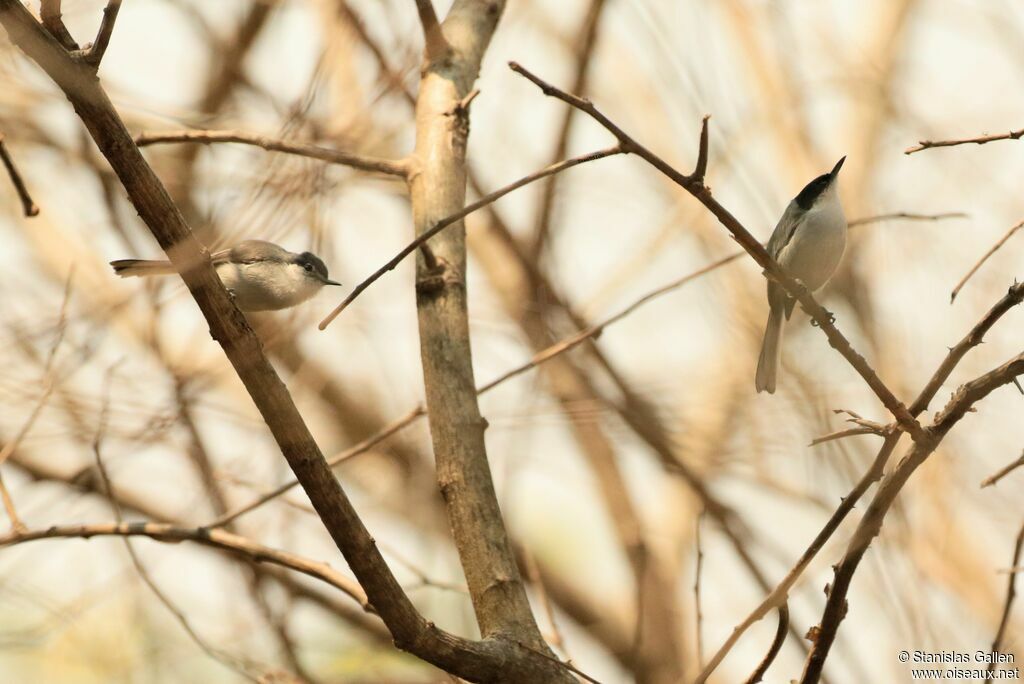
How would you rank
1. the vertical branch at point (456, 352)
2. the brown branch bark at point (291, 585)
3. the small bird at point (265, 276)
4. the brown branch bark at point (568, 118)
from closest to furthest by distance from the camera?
the vertical branch at point (456, 352), the small bird at point (265, 276), the brown branch bark at point (291, 585), the brown branch bark at point (568, 118)

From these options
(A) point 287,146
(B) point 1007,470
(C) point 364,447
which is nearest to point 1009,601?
(B) point 1007,470

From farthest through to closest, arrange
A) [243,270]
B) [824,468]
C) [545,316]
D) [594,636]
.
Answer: [594,636]
[545,316]
[243,270]
[824,468]

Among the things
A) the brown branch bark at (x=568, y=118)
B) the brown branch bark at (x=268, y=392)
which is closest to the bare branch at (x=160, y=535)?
the brown branch bark at (x=268, y=392)

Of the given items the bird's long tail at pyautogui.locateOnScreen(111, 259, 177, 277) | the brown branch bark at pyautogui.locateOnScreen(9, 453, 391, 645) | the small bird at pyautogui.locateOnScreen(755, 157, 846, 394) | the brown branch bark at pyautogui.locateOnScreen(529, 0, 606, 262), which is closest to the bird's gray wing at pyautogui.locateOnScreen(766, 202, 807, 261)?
the small bird at pyautogui.locateOnScreen(755, 157, 846, 394)

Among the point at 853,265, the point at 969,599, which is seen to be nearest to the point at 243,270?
the point at 853,265

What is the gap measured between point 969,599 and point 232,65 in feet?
14.1

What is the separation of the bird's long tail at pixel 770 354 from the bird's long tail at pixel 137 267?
2084 mm

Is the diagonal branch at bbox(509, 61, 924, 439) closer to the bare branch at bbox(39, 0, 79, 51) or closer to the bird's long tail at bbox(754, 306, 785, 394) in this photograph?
the bare branch at bbox(39, 0, 79, 51)

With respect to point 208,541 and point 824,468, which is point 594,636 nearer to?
point 824,468

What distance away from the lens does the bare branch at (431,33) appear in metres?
2.98

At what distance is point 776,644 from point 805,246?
2149 mm

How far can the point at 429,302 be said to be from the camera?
2.70 meters

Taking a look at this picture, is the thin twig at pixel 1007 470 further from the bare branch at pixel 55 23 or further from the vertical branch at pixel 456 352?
the bare branch at pixel 55 23

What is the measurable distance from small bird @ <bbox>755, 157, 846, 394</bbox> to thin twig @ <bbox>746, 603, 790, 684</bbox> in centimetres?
160
